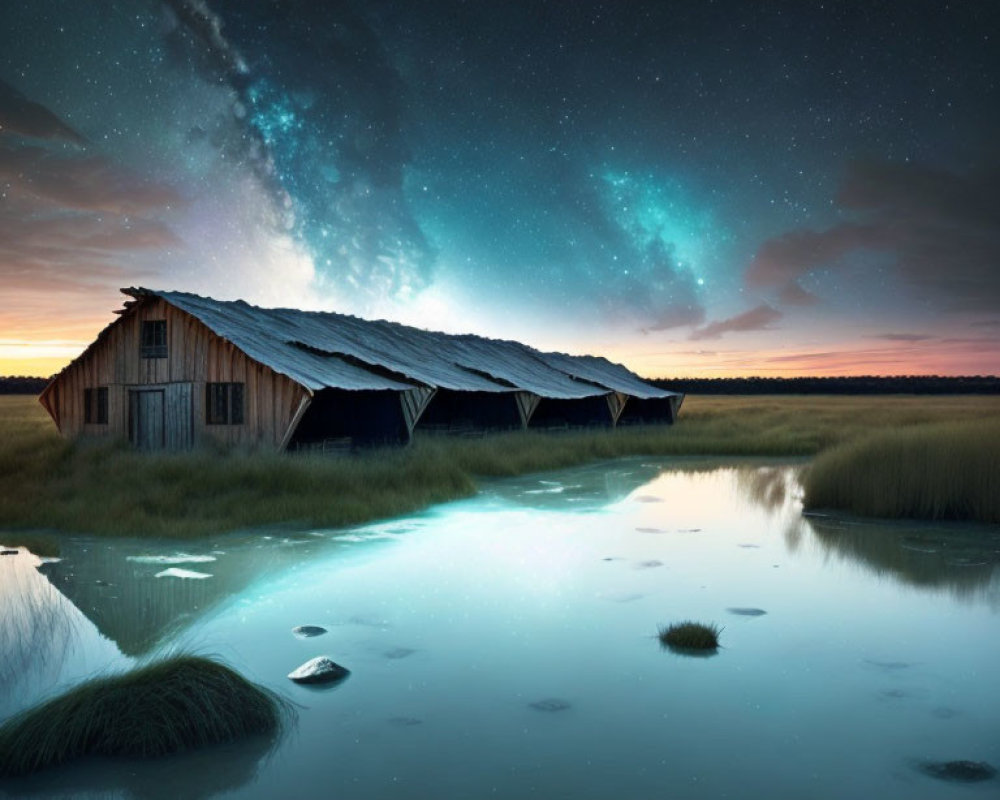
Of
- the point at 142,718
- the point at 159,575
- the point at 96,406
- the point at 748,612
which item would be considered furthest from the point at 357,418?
the point at 142,718

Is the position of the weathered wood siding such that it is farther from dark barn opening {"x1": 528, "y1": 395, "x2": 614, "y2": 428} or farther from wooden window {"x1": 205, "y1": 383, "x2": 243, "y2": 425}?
dark barn opening {"x1": 528, "y1": 395, "x2": 614, "y2": 428}

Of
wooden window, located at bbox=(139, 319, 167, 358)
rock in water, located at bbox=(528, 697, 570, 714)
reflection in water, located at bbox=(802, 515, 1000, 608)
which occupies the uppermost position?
wooden window, located at bbox=(139, 319, 167, 358)

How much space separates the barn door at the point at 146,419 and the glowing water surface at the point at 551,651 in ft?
34.8

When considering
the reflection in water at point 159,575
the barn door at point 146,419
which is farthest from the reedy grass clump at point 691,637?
the barn door at point 146,419

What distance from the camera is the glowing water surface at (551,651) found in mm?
5156

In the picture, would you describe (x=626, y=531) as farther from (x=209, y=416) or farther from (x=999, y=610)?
(x=209, y=416)

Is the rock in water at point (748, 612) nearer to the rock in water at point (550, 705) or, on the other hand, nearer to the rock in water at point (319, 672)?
the rock in water at point (550, 705)

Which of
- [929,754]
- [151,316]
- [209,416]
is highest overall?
[151,316]

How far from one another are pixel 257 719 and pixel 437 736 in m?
1.16

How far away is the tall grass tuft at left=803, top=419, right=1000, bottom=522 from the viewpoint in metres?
14.7

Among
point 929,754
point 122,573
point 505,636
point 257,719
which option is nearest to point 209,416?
point 122,573

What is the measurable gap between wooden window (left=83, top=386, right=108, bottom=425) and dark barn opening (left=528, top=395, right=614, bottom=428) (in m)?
18.0

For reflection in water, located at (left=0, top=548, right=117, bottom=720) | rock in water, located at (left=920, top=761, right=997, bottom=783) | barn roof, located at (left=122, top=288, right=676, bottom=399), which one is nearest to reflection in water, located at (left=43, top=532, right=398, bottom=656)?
reflection in water, located at (left=0, top=548, right=117, bottom=720)

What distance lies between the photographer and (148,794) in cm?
484
